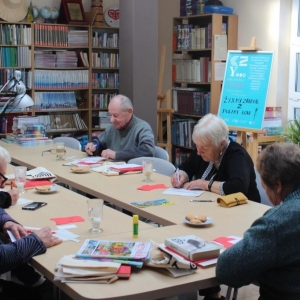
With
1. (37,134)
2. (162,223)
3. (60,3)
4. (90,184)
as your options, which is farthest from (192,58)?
(162,223)

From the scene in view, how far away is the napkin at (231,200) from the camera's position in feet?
10.4

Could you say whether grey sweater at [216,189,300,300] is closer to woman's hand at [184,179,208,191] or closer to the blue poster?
woman's hand at [184,179,208,191]

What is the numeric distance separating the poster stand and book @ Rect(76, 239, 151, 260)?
4039 mm

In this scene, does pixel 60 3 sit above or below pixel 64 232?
above

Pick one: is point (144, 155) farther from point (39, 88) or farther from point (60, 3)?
point (60, 3)

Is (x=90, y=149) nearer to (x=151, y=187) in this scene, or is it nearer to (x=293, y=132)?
(x=151, y=187)

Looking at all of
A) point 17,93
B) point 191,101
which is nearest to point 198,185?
point 17,93

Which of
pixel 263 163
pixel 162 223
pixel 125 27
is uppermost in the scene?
pixel 125 27

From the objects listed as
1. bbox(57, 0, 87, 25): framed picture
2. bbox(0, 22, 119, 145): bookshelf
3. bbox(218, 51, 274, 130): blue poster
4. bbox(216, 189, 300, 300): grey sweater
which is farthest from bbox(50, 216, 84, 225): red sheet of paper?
bbox(57, 0, 87, 25): framed picture

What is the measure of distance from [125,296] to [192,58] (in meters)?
6.28

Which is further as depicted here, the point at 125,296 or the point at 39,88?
the point at 39,88

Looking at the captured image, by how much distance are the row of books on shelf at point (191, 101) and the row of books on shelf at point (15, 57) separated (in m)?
2.06

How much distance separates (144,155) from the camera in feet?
16.0

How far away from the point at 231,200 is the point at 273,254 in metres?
1.12
